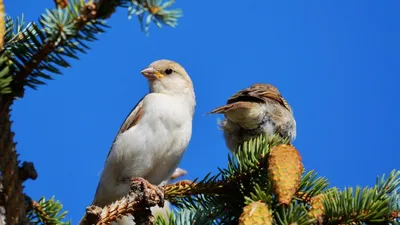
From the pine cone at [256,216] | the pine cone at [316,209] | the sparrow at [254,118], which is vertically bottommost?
the pine cone at [256,216]

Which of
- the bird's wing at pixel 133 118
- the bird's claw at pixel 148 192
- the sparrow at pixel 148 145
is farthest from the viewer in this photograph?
the bird's wing at pixel 133 118

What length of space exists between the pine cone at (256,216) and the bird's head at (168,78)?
2609 mm

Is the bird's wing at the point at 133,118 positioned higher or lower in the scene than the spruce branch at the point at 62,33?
higher

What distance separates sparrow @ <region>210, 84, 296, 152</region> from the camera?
5414 mm

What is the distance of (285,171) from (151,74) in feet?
8.78

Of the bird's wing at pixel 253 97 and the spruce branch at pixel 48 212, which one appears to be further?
the bird's wing at pixel 253 97

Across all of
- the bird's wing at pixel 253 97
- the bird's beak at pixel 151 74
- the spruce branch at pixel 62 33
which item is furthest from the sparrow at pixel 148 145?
the spruce branch at pixel 62 33

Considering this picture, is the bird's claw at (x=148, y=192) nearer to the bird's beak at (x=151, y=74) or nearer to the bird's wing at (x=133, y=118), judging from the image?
the bird's wing at (x=133, y=118)

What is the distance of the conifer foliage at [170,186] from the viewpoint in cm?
200

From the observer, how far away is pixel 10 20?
2.61 meters

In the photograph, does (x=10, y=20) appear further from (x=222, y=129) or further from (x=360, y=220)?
(x=222, y=129)

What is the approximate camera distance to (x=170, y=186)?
350cm

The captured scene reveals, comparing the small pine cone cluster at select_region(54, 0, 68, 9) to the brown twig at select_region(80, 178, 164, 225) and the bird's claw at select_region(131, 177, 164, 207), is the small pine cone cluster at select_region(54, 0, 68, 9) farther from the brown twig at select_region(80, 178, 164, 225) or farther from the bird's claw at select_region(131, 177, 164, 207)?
the bird's claw at select_region(131, 177, 164, 207)

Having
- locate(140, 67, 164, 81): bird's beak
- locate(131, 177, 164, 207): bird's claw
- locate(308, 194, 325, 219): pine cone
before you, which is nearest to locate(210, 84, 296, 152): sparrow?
locate(140, 67, 164, 81): bird's beak
